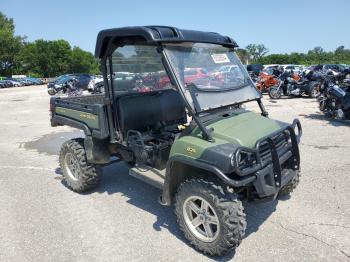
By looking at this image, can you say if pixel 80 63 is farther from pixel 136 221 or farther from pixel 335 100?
pixel 136 221

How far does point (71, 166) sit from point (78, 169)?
1.03 ft

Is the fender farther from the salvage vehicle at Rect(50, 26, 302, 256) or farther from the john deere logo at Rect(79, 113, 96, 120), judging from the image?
the john deere logo at Rect(79, 113, 96, 120)

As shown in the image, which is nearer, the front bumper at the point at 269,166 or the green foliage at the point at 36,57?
the front bumper at the point at 269,166

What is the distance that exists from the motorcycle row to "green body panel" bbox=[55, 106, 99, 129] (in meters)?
7.17

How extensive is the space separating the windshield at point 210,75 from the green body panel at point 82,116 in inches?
60.1

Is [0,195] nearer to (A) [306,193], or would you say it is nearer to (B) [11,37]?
(A) [306,193]

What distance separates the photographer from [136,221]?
424 centimetres

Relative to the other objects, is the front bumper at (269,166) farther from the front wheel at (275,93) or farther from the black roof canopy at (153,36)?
the front wheel at (275,93)

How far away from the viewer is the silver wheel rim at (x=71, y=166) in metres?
5.19

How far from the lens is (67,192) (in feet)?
17.4

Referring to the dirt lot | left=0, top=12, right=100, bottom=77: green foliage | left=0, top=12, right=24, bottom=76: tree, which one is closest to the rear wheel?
the dirt lot

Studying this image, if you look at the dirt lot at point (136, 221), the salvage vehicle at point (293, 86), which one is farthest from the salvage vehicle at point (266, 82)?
the dirt lot at point (136, 221)

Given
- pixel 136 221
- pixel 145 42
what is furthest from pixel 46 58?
pixel 136 221

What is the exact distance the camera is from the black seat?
4602 mm
